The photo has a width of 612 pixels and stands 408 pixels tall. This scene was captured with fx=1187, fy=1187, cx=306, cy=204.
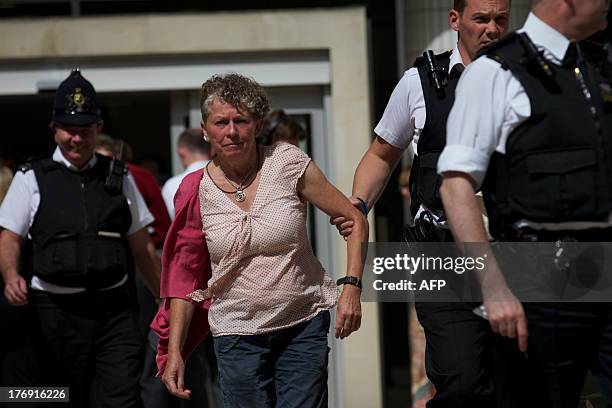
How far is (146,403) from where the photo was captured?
676 centimetres

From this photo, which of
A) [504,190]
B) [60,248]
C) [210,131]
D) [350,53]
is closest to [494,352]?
[504,190]

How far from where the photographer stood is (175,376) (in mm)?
5035

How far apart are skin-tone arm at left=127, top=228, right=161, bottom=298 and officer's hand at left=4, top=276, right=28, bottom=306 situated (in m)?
0.64

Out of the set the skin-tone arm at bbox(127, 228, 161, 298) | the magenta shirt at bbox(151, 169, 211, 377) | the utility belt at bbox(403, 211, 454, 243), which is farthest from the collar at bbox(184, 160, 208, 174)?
the utility belt at bbox(403, 211, 454, 243)

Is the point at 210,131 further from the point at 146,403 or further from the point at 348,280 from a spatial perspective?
the point at 146,403

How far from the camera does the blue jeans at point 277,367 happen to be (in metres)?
4.86

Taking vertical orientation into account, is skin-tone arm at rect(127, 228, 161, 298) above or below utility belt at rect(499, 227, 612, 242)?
above

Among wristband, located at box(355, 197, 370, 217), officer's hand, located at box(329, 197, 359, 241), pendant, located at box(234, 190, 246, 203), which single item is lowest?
officer's hand, located at box(329, 197, 359, 241)

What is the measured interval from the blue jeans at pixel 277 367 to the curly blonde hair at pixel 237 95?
913mm

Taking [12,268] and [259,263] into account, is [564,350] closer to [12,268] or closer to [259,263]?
[259,263]

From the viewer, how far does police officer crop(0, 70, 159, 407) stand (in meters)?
6.12

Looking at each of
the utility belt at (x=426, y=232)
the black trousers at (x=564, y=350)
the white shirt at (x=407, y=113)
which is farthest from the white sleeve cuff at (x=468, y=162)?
the white shirt at (x=407, y=113)

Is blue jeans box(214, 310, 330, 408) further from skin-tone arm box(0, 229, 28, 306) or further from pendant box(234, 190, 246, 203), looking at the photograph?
skin-tone arm box(0, 229, 28, 306)

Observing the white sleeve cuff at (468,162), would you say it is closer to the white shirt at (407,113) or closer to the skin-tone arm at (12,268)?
the white shirt at (407,113)
